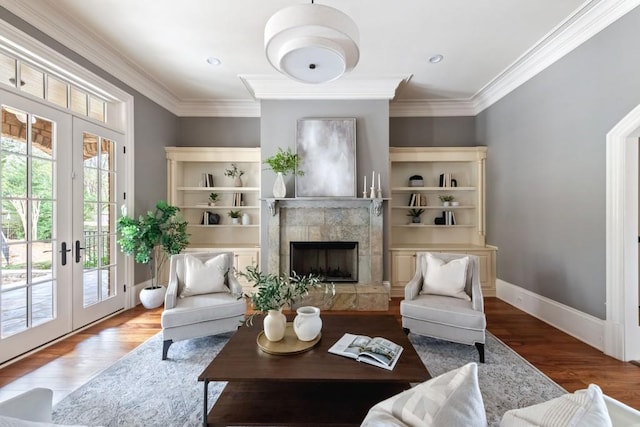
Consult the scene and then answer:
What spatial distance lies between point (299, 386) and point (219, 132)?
14.8 feet

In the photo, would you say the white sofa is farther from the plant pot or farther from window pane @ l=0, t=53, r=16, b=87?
the plant pot

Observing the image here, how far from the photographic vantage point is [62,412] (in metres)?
1.96

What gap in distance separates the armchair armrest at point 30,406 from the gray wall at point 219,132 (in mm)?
4543

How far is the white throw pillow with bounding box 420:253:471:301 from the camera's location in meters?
2.98

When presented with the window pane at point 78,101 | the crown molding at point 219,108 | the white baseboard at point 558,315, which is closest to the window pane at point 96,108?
the window pane at point 78,101

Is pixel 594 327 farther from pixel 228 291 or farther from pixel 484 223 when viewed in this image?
pixel 228 291

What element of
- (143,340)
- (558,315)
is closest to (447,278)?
(558,315)

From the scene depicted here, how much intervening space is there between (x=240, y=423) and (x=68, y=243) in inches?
113

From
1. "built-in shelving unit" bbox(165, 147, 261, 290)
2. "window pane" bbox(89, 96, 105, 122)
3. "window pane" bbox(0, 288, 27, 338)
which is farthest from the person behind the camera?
"built-in shelving unit" bbox(165, 147, 261, 290)

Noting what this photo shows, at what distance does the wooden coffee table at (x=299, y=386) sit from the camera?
1604 millimetres

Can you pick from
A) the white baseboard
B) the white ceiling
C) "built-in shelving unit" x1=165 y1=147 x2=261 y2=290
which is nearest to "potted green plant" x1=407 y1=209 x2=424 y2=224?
the white baseboard

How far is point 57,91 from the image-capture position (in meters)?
3.12

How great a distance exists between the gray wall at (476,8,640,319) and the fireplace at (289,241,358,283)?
7.28 ft

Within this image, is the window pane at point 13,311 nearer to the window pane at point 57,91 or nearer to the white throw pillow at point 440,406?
the window pane at point 57,91
